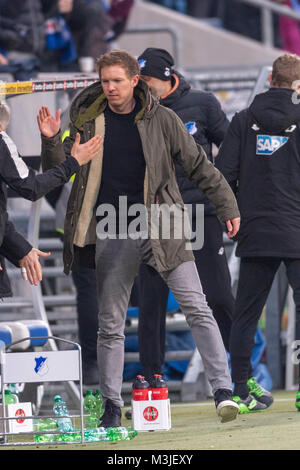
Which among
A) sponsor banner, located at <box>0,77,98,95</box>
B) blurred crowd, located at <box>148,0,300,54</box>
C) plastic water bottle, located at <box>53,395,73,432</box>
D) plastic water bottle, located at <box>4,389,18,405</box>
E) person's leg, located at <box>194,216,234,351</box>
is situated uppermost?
blurred crowd, located at <box>148,0,300,54</box>

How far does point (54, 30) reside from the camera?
456 inches

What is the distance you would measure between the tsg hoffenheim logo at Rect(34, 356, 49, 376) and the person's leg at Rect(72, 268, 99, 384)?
8.18 feet

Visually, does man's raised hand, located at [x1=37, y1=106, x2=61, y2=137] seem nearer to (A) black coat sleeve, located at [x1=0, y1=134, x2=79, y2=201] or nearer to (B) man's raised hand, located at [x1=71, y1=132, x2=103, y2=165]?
(B) man's raised hand, located at [x1=71, y1=132, x2=103, y2=165]

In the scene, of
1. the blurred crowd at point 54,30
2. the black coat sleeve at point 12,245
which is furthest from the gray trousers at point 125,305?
the blurred crowd at point 54,30

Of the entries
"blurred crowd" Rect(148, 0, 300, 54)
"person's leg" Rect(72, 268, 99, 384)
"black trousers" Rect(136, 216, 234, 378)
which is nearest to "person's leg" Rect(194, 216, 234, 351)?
"black trousers" Rect(136, 216, 234, 378)

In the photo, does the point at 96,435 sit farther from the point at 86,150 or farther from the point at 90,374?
the point at 90,374

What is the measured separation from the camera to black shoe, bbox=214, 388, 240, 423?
6.03 meters

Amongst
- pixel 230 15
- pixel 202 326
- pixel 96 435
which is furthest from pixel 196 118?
pixel 230 15

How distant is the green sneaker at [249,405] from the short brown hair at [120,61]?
2.03 meters

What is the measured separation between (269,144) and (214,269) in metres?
0.91

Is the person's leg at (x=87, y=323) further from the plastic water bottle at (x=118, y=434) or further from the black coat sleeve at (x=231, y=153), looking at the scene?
the plastic water bottle at (x=118, y=434)

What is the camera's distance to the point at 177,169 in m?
7.35

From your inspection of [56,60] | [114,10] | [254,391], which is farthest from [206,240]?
[114,10]
